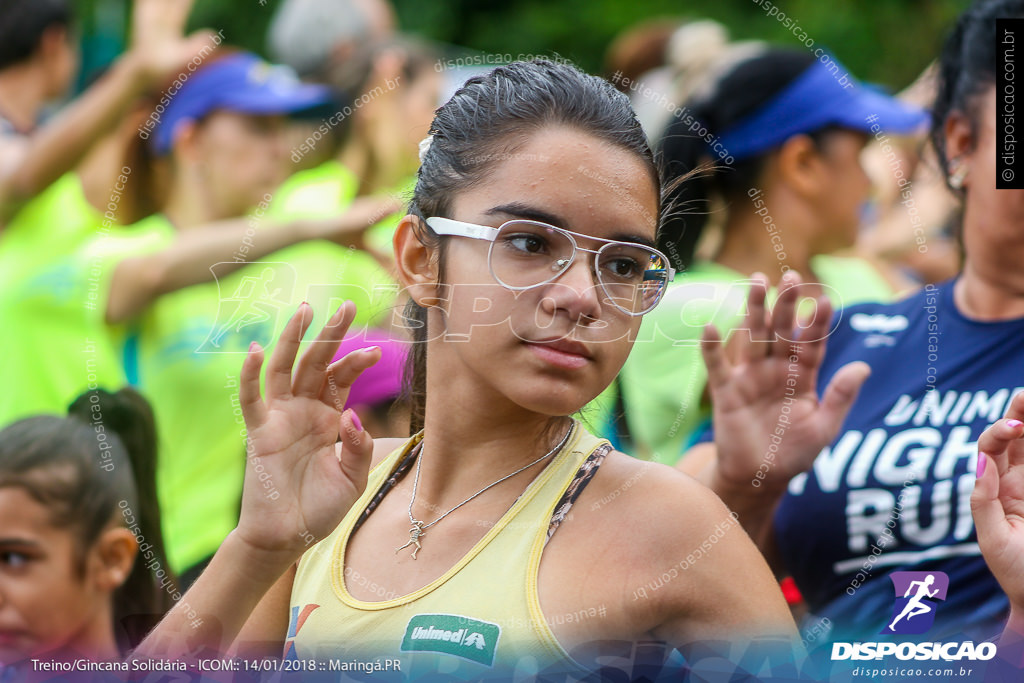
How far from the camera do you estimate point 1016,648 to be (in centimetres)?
130

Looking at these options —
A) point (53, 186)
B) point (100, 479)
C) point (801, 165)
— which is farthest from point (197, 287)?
point (801, 165)

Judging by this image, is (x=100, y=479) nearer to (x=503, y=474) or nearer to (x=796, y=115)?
(x=503, y=474)

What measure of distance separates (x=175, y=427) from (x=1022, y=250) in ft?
6.69

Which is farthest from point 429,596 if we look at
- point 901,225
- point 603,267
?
point 901,225

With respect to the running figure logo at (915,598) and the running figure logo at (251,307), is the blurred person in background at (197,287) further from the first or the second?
the running figure logo at (915,598)

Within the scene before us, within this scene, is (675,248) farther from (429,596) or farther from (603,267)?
(429,596)

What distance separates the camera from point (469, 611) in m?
1.30

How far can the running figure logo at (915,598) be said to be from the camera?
164 cm

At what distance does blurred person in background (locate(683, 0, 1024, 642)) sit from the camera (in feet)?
5.98

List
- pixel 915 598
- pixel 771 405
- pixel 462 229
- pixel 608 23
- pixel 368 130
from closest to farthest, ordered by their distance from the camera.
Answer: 1. pixel 462 229
2. pixel 915 598
3. pixel 771 405
4. pixel 368 130
5. pixel 608 23

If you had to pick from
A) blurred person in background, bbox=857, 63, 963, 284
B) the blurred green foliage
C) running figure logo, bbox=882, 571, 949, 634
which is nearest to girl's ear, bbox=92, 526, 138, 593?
running figure logo, bbox=882, 571, 949, 634

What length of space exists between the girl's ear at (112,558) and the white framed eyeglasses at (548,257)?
1012 millimetres

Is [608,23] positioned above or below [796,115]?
below

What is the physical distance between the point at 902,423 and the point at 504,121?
1011mm
